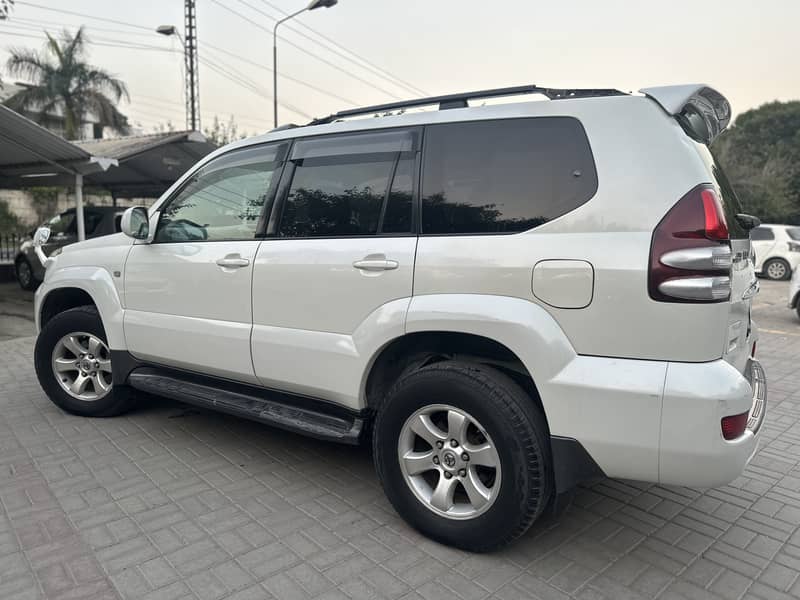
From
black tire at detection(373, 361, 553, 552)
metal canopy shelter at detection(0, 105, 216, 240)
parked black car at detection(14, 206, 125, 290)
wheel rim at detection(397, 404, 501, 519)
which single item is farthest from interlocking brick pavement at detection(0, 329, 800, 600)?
parked black car at detection(14, 206, 125, 290)

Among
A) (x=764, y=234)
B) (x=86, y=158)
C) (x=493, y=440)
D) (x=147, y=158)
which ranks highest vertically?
(x=147, y=158)

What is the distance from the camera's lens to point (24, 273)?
12.8 m

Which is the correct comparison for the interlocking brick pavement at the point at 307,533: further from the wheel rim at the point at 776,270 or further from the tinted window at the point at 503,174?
the wheel rim at the point at 776,270

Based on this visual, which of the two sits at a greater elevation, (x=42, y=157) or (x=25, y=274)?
(x=42, y=157)

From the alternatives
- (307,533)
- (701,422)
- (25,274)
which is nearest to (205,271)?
(307,533)

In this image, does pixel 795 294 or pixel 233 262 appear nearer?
pixel 233 262

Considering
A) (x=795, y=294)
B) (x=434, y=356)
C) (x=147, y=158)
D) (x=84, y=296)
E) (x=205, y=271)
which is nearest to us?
(x=434, y=356)

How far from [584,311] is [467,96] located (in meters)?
1.24

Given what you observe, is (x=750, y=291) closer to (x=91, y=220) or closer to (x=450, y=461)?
(x=450, y=461)

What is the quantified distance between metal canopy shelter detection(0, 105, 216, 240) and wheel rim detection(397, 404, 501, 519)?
838cm

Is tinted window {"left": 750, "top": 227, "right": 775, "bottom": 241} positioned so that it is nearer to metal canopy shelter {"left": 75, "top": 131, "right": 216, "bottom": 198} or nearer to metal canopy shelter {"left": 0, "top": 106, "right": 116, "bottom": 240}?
Answer: metal canopy shelter {"left": 75, "top": 131, "right": 216, "bottom": 198}

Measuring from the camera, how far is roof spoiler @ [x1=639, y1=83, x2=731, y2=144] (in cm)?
243

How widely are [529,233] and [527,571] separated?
4.75 ft

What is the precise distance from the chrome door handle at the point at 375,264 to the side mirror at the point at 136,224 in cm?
179
